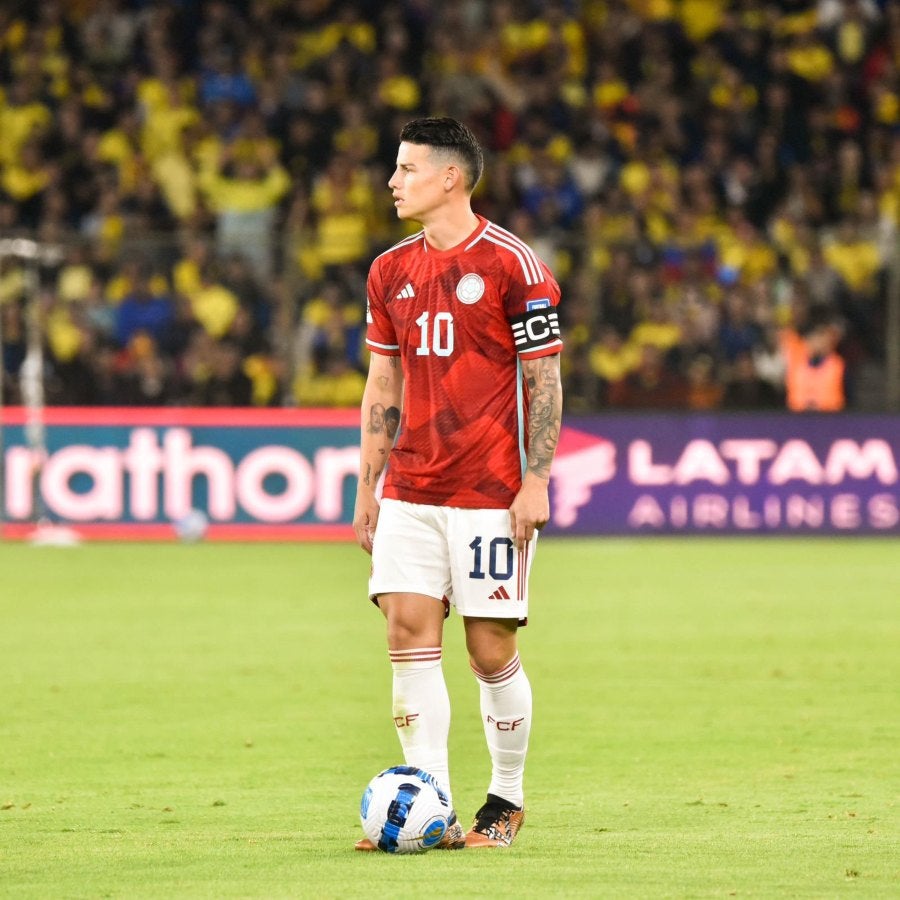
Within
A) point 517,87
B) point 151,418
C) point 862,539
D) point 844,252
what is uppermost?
point 517,87

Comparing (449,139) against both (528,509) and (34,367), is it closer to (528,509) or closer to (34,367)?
(528,509)

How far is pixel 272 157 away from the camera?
2117cm

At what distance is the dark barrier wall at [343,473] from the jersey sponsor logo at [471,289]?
12812mm

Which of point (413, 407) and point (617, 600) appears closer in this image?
point (413, 407)

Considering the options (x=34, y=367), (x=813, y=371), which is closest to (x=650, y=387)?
(x=813, y=371)

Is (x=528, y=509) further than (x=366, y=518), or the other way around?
(x=366, y=518)

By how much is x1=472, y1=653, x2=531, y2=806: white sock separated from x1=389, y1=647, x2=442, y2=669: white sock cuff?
0.16 m

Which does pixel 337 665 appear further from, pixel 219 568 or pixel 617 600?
pixel 219 568

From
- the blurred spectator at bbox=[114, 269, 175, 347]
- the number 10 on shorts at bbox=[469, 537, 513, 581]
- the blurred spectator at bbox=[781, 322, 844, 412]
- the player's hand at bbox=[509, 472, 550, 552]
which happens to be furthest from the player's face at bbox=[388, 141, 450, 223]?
the blurred spectator at bbox=[781, 322, 844, 412]

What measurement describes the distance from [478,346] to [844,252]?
544 inches

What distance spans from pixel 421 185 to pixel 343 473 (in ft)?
42.5

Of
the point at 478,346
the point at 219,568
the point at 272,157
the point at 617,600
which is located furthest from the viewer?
the point at 272,157

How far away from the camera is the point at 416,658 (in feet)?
20.1

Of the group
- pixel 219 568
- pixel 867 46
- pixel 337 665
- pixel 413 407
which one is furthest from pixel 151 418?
pixel 413 407
